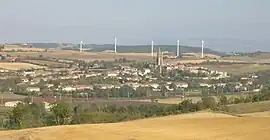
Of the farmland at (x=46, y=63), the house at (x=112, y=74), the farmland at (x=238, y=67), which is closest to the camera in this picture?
the house at (x=112, y=74)

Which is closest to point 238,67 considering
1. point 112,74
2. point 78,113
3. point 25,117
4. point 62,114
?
point 112,74

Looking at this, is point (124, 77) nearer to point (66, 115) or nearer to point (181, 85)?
point (181, 85)

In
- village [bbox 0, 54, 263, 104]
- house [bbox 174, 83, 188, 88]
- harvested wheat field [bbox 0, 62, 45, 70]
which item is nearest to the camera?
village [bbox 0, 54, 263, 104]

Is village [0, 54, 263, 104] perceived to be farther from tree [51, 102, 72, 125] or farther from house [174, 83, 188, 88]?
tree [51, 102, 72, 125]

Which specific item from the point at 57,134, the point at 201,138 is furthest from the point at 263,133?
the point at 57,134

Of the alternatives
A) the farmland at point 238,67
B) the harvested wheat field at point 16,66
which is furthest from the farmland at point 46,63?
the farmland at point 238,67

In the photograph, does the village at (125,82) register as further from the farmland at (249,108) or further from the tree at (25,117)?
the farmland at (249,108)

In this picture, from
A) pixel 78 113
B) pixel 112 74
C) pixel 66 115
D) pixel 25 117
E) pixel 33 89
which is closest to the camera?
pixel 66 115

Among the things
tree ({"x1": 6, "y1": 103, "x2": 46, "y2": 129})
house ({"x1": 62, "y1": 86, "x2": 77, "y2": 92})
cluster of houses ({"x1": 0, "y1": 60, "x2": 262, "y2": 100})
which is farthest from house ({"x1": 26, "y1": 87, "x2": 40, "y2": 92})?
tree ({"x1": 6, "y1": 103, "x2": 46, "y2": 129})

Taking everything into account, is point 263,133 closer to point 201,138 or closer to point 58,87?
point 201,138
